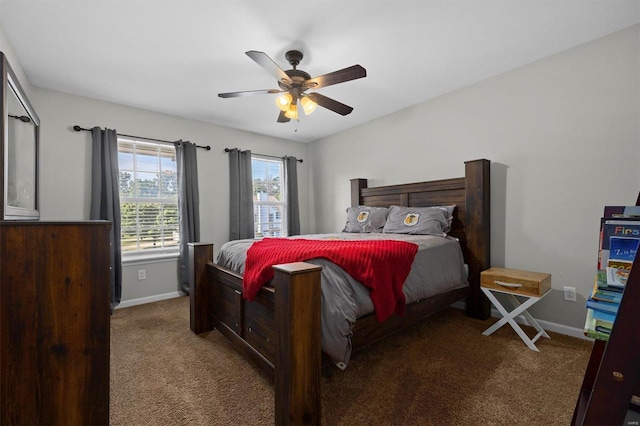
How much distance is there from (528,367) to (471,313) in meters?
0.90

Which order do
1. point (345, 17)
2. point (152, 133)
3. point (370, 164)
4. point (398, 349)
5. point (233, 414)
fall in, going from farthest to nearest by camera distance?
point (370, 164) < point (152, 133) < point (398, 349) < point (345, 17) < point (233, 414)

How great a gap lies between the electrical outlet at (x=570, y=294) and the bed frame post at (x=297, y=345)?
231 centimetres

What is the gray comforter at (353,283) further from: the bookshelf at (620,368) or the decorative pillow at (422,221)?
the bookshelf at (620,368)

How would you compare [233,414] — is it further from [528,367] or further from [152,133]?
[152,133]

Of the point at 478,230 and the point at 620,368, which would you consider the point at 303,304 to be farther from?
the point at 478,230

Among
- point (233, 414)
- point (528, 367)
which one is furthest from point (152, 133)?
point (528, 367)

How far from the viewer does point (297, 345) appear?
132 centimetres

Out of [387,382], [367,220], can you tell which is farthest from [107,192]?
[387,382]

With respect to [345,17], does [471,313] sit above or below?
below

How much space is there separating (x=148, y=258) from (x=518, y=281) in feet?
12.6

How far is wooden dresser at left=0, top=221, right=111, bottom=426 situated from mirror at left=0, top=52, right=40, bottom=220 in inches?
27.9

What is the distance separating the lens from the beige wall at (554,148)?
216 centimetres

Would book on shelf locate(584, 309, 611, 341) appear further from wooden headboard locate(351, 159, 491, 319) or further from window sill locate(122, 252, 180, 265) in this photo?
window sill locate(122, 252, 180, 265)

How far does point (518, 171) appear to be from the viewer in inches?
105
